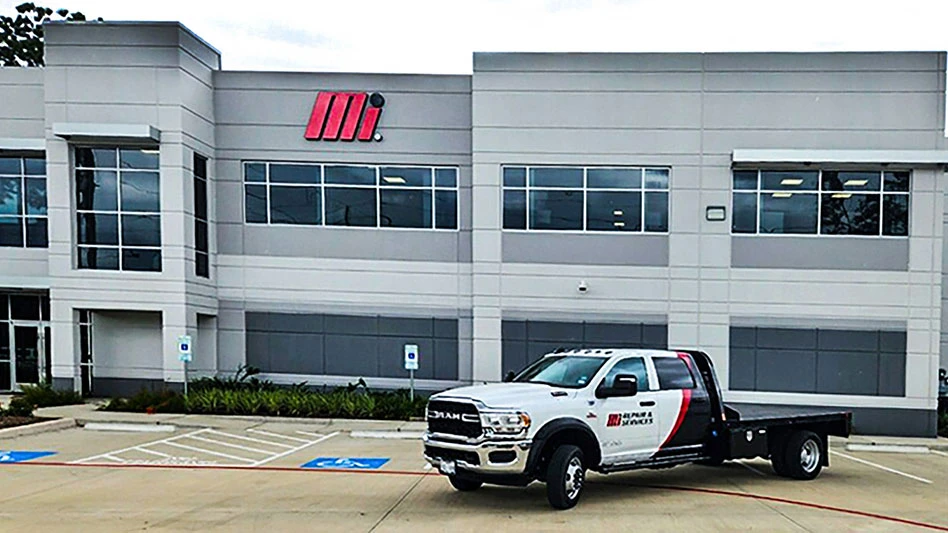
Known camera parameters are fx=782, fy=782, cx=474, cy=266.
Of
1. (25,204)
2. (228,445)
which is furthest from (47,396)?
(228,445)

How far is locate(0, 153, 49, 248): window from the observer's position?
22312 mm

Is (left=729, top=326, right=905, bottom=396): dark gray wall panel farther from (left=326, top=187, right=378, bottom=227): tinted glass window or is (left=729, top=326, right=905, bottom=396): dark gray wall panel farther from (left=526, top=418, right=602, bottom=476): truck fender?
(left=526, top=418, right=602, bottom=476): truck fender

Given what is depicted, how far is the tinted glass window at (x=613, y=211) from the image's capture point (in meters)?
20.8

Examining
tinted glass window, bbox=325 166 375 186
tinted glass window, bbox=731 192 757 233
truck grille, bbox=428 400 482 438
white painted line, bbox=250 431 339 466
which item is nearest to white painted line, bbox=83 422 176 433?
white painted line, bbox=250 431 339 466

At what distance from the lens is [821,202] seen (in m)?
20.5

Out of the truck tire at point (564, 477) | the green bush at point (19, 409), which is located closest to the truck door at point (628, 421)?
the truck tire at point (564, 477)

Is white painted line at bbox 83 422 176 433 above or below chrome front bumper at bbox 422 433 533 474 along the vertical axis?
below

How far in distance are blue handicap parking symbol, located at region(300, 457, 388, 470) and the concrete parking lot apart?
0.03 meters

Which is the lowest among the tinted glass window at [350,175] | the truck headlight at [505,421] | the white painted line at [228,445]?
the white painted line at [228,445]

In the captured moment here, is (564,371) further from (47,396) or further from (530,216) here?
(47,396)

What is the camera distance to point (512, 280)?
68.6 feet

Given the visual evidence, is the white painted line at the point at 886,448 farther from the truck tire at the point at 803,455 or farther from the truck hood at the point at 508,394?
the truck hood at the point at 508,394

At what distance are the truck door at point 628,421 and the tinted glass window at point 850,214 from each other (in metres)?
12.6

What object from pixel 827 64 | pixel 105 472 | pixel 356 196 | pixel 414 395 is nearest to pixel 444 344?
pixel 414 395
